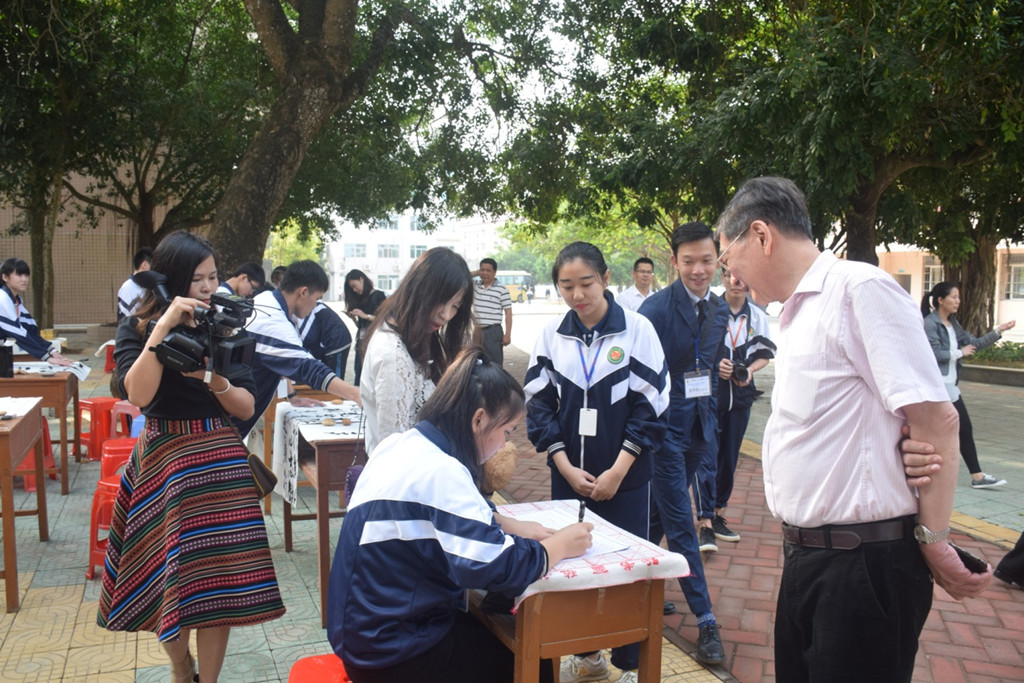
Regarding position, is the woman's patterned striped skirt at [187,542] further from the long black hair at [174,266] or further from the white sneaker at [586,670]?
the white sneaker at [586,670]

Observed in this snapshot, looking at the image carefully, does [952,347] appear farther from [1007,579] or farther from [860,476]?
[860,476]

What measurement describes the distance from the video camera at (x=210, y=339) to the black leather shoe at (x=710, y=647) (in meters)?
2.23

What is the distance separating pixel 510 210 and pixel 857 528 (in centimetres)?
1358

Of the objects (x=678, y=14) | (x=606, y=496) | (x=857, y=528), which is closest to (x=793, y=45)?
(x=678, y=14)

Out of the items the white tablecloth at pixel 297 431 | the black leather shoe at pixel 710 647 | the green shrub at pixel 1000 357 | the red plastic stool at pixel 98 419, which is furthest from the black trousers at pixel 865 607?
the green shrub at pixel 1000 357

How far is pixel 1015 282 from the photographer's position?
3112 cm

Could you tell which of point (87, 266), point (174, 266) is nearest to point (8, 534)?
point (174, 266)

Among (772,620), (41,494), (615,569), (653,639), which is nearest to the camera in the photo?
(615,569)

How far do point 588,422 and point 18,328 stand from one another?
560 cm

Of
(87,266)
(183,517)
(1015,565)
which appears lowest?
(1015,565)

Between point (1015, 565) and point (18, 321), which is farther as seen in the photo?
point (18, 321)

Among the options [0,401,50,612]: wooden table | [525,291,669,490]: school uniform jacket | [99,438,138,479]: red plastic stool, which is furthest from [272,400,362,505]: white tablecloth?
[0,401,50,612]: wooden table

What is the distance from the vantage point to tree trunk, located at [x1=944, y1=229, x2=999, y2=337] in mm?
16688

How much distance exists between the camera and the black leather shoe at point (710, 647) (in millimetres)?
3438
